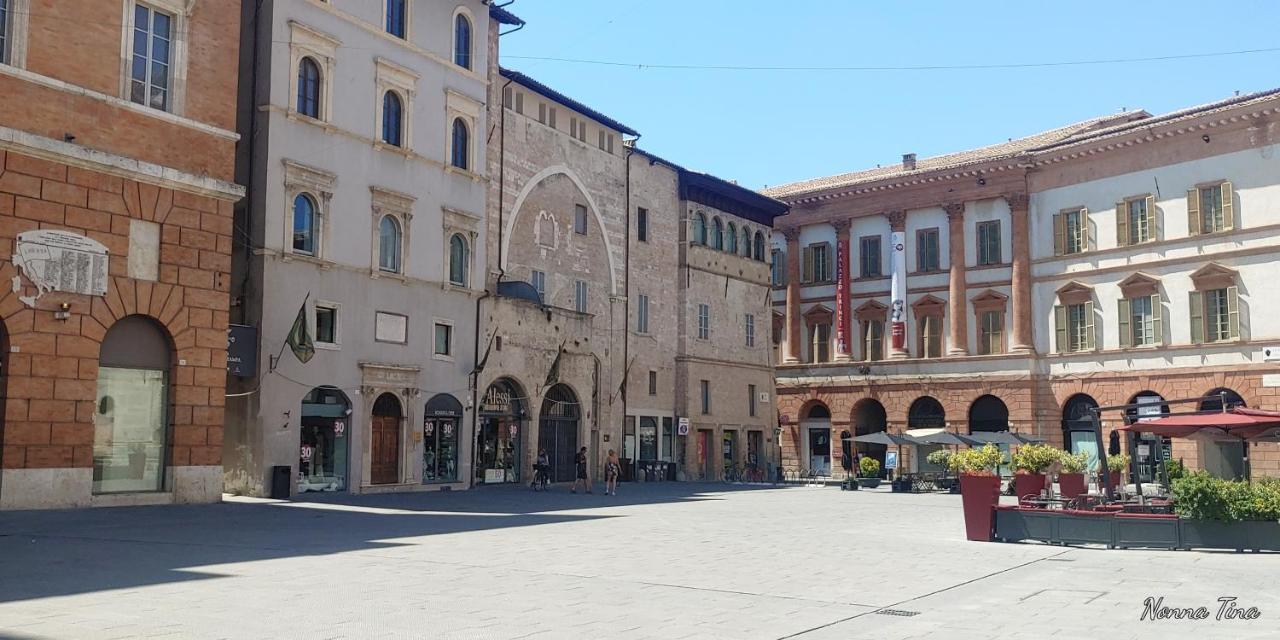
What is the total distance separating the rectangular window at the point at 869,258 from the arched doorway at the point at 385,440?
29.7m

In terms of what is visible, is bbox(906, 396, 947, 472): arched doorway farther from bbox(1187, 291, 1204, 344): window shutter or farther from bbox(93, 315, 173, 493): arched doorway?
bbox(93, 315, 173, 493): arched doorway

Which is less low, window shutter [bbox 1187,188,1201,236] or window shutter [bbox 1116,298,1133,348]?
window shutter [bbox 1187,188,1201,236]

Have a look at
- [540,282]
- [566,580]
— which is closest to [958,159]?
[540,282]

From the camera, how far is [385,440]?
30641 millimetres

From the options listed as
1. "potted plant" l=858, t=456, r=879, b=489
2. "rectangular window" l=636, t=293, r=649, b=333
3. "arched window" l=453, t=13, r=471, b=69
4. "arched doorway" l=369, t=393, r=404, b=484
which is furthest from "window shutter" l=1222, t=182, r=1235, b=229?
"arched doorway" l=369, t=393, r=404, b=484

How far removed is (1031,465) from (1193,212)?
82.3ft

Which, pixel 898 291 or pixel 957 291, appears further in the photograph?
pixel 898 291

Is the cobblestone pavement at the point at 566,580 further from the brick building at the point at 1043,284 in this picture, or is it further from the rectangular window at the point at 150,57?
the brick building at the point at 1043,284

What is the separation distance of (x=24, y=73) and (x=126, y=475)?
7.86m

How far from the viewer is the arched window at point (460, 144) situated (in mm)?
33906

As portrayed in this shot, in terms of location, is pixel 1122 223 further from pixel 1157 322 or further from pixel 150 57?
pixel 150 57

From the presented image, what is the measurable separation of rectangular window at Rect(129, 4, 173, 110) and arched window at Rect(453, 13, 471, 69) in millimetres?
11456

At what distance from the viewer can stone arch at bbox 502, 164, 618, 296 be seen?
1422 inches

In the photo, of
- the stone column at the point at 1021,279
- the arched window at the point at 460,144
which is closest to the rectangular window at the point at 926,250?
the stone column at the point at 1021,279
